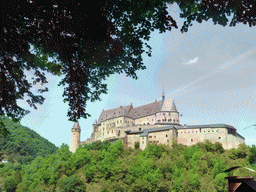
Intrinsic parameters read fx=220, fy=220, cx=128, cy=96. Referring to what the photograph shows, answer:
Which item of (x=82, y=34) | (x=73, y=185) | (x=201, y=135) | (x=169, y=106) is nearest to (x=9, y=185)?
(x=73, y=185)

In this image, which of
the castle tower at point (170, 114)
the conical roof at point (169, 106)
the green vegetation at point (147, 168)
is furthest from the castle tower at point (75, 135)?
the conical roof at point (169, 106)

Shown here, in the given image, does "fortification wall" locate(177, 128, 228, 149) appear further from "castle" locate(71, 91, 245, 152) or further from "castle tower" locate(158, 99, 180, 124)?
"castle tower" locate(158, 99, 180, 124)

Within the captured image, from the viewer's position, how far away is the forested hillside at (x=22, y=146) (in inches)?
4956

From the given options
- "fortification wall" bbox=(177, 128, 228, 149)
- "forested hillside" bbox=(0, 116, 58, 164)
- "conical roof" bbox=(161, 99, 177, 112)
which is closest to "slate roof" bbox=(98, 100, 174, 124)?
"conical roof" bbox=(161, 99, 177, 112)

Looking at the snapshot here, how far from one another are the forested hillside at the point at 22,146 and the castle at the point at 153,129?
194 feet

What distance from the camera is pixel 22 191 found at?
65.8 metres

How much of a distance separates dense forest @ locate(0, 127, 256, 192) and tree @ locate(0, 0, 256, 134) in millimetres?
39345

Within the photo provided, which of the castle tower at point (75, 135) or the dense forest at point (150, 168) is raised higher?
the castle tower at point (75, 135)

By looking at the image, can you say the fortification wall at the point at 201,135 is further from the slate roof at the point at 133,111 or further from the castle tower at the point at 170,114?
the slate roof at the point at 133,111

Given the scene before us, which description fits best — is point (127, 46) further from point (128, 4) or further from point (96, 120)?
point (96, 120)

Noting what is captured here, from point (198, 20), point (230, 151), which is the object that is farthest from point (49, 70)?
point (230, 151)

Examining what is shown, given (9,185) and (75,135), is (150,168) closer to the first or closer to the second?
(75,135)

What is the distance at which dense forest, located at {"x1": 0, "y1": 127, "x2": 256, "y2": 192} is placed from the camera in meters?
43.5

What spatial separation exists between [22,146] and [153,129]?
104m
